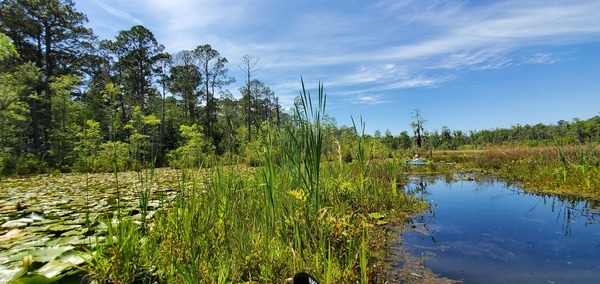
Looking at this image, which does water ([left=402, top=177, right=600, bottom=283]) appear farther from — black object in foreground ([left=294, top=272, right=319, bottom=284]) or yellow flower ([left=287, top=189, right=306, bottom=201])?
black object in foreground ([left=294, top=272, right=319, bottom=284])

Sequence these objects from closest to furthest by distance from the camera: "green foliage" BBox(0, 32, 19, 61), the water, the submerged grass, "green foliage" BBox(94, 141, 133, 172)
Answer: "green foliage" BBox(94, 141, 133, 172)
the water
the submerged grass
"green foliage" BBox(0, 32, 19, 61)

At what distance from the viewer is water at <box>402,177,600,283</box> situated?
A: 2664 millimetres

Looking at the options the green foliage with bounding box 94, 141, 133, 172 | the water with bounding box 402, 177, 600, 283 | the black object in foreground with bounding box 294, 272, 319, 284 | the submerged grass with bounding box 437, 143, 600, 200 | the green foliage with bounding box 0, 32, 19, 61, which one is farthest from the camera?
the green foliage with bounding box 0, 32, 19, 61

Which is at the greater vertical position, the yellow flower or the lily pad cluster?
the yellow flower

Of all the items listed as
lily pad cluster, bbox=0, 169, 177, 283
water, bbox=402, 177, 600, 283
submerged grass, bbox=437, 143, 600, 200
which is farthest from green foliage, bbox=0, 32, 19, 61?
submerged grass, bbox=437, 143, 600, 200

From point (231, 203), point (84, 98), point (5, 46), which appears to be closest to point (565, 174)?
point (231, 203)

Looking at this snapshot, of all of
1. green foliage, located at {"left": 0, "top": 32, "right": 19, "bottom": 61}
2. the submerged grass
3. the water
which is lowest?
the water

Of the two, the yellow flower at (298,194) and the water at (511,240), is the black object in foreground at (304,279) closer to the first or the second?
the yellow flower at (298,194)

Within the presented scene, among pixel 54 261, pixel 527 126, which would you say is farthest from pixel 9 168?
pixel 527 126

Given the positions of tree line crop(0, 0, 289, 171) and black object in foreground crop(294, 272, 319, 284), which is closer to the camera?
black object in foreground crop(294, 272, 319, 284)

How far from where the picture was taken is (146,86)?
29.1 metres

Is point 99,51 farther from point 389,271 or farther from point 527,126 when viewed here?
point 527,126

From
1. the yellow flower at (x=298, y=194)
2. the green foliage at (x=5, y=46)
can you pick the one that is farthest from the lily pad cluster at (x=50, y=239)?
the green foliage at (x=5, y=46)

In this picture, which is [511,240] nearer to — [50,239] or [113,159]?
[113,159]
